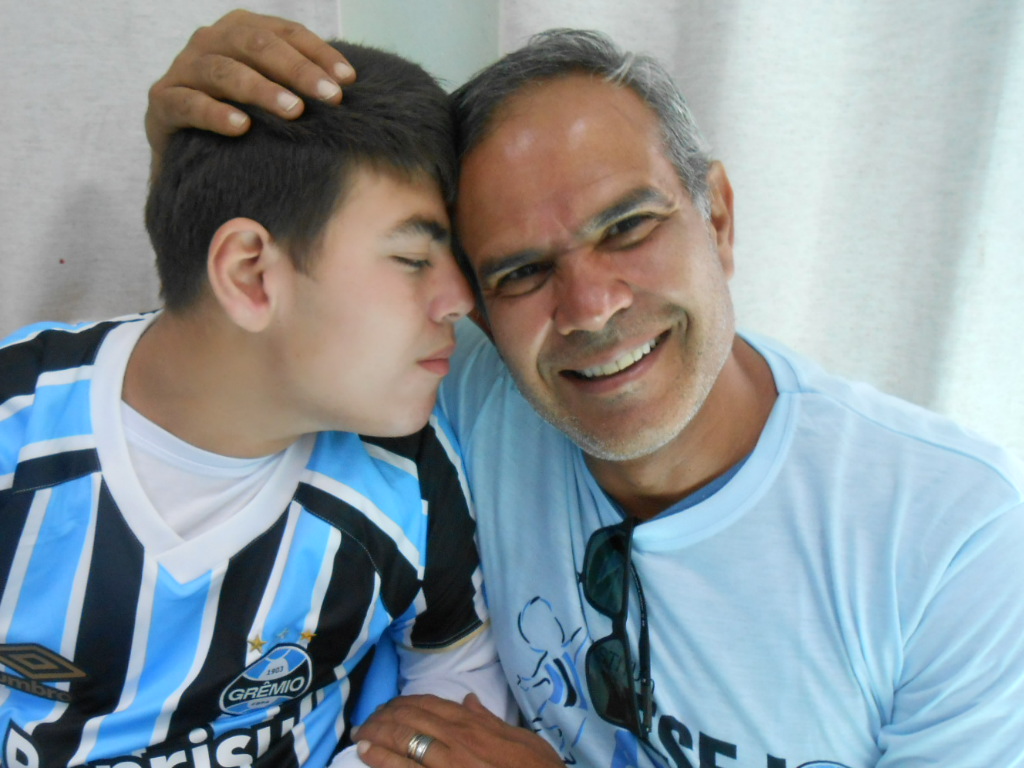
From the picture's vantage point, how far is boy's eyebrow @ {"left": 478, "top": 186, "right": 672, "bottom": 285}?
3.16 ft

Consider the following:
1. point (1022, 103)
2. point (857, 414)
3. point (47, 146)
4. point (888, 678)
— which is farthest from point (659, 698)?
point (47, 146)

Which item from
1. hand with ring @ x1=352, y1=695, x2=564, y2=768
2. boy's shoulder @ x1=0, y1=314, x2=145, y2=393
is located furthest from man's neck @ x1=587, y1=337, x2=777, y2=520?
boy's shoulder @ x1=0, y1=314, x2=145, y2=393

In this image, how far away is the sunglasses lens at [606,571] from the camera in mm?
1060

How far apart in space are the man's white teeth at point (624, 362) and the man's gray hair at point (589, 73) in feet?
0.71

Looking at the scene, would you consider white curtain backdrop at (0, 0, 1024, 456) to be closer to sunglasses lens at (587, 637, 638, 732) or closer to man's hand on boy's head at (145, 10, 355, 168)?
man's hand on boy's head at (145, 10, 355, 168)

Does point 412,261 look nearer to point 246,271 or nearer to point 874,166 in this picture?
point 246,271

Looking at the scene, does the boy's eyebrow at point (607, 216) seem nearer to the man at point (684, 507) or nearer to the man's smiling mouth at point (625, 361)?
the man at point (684, 507)

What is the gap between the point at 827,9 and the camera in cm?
144

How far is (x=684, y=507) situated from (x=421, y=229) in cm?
51

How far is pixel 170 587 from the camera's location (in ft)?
3.29

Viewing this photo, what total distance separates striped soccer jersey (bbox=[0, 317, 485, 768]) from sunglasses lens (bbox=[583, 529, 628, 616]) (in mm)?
222

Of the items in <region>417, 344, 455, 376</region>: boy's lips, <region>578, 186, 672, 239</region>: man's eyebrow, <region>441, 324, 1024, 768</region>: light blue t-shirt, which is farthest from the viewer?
<region>417, 344, 455, 376</region>: boy's lips

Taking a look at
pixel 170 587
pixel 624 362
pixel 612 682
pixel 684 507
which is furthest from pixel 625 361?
pixel 170 587

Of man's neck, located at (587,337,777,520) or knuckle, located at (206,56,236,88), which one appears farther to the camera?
man's neck, located at (587,337,777,520)
